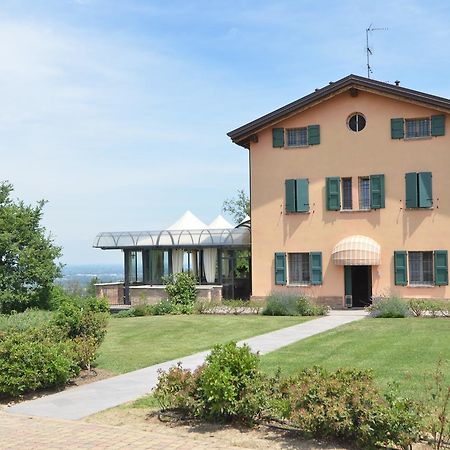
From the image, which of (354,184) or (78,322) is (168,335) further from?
(354,184)

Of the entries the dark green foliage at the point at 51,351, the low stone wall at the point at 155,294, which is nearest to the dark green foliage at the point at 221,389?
the dark green foliage at the point at 51,351

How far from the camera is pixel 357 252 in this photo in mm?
25984

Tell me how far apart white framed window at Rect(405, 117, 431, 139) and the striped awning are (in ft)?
14.8

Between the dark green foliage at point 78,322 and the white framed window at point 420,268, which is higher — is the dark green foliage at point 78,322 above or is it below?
below

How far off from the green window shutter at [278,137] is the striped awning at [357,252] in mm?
5043

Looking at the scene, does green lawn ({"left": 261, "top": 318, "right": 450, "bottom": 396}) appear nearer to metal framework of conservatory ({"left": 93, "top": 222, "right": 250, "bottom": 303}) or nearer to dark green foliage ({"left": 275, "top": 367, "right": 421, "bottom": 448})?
dark green foliage ({"left": 275, "top": 367, "right": 421, "bottom": 448})

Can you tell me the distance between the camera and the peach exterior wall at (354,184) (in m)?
25.9

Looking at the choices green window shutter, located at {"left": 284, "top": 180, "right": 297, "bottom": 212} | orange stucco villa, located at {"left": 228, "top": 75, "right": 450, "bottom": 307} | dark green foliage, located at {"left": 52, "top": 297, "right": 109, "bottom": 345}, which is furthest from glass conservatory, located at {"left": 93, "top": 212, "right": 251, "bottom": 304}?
dark green foliage, located at {"left": 52, "top": 297, "right": 109, "bottom": 345}

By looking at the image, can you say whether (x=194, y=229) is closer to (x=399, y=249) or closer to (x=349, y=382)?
(x=399, y=249)

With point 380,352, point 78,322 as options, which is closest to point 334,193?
point 380,352

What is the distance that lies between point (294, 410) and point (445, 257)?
→ 19.4 metres

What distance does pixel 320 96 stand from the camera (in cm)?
2706

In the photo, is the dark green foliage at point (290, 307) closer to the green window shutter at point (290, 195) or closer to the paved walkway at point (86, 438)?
the green window shutter at point (290, 195)

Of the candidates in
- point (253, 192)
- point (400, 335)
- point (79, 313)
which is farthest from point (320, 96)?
point (79, 313)
